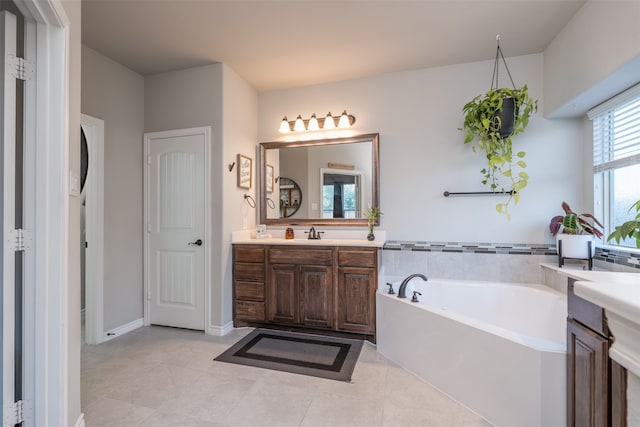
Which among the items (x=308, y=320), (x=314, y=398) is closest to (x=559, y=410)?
(x=314, y=398)

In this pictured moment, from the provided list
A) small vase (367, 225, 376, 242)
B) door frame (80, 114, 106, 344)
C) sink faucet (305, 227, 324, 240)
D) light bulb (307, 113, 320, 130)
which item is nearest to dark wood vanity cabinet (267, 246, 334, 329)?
sink faucet (305, 227, 324, 240)

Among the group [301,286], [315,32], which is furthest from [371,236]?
[315,32]

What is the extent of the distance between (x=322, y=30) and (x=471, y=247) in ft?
7.73

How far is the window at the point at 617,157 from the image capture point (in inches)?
81.1

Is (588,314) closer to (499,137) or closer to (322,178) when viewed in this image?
(499,137)

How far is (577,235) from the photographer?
2.32m

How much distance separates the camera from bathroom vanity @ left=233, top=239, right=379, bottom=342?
2.65 metres

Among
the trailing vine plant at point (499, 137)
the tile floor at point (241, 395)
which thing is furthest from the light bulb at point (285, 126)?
the tile floor at point (241, 395)

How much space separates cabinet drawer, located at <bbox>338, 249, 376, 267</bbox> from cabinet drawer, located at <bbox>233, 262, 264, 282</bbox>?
2.69 feet

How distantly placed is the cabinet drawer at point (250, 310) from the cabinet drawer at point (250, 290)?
0.05m

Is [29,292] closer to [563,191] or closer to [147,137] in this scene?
[147,137]

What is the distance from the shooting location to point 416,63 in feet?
9.59

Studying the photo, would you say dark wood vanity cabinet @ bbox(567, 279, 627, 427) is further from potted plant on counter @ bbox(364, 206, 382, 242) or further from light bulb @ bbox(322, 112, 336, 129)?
light bulb @ bbox(322, 112, 336, 129)

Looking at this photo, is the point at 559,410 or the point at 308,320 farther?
the point at 308,320
